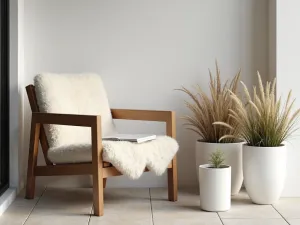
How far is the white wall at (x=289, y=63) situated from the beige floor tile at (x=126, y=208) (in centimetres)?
103

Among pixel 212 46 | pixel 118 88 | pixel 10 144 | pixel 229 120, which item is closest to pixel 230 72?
pixel 212 46

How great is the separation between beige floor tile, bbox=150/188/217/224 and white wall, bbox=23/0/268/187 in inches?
15.9

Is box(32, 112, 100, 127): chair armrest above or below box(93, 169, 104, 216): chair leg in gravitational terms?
above

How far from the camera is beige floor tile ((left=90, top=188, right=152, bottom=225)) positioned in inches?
119

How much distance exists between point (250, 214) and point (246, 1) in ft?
5.61

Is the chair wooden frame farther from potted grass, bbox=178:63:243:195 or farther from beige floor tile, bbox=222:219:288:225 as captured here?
beige floor tile, bbox=222:219:288:225

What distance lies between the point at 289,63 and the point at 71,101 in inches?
61.0

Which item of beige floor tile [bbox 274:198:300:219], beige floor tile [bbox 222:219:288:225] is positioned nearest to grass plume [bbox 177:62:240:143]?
beige floor tile [bbox 274:198:300:219]

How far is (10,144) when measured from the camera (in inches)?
148

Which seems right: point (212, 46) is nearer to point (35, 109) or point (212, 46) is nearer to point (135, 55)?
point (135, 55)

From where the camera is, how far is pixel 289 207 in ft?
11.0

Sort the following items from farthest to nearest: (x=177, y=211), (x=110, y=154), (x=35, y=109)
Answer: (x=35, y=109), (x=177, y=211), (x=110, y=154)

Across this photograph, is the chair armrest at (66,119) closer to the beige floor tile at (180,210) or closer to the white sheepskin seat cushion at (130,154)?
the white sheepskin seat cushion at (130,154)

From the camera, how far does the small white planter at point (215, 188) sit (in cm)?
321
